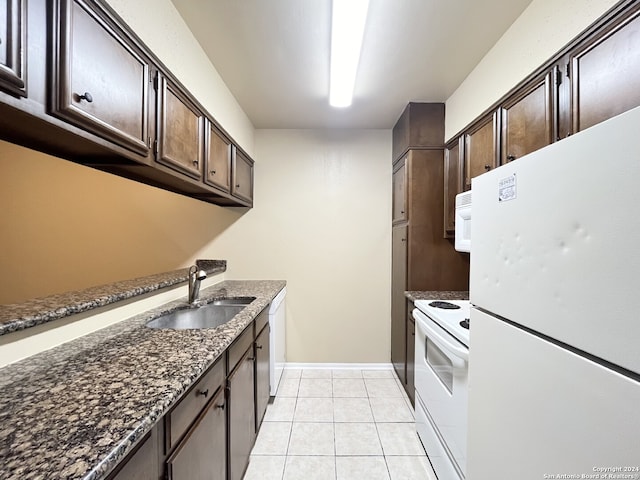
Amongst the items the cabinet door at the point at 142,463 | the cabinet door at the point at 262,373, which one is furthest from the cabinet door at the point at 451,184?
the cabinet door at the point at 142,463

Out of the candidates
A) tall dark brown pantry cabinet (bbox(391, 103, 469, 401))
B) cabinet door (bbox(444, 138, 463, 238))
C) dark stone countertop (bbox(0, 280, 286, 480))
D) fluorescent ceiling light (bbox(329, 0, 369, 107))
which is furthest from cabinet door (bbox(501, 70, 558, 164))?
dark stone countertop (bbox(0, 280, 286, 480))

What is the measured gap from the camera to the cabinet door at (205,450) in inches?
34.4

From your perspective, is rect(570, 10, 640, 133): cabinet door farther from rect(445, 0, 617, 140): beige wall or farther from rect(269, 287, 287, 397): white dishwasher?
rect(269, 287, 287, 397): white dishwasher

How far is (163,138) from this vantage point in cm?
130

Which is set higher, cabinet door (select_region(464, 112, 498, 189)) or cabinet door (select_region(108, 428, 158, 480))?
cabinet door (select_region(464, 112, 498, 189))

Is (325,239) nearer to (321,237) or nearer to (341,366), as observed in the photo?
(321,237)

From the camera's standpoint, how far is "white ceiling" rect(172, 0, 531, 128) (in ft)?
4.68

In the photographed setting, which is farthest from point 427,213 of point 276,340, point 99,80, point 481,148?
point 99,80

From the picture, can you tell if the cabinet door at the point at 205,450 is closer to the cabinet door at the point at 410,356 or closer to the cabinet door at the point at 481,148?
the cabinet door at the point at 410,356

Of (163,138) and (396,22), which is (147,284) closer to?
(163,138)

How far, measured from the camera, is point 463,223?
1968 mm

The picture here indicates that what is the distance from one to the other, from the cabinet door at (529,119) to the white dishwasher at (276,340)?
78.5 inches

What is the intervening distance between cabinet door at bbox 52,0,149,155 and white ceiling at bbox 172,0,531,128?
2.04 feet

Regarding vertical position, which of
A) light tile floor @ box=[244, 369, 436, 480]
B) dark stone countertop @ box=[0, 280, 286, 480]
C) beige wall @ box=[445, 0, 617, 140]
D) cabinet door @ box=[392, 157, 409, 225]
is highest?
beige wall @ box=[445, 0, 617, 140]
